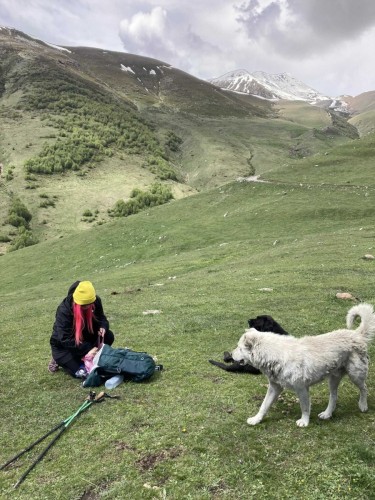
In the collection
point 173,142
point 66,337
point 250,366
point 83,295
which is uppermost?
point 173,142

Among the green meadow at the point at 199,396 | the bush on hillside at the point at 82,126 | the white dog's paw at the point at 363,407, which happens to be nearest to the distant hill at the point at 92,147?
the bush on hillside at the point at 82,126

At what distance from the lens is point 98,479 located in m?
7.66

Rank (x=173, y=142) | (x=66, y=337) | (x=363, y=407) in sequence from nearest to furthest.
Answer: (x=363, y=407)
(x=66, y=337)
(x=173, y=142)

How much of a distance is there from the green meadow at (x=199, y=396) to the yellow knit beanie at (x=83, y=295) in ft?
8.72

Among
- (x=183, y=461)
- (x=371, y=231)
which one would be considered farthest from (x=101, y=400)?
(x=371, y=231)

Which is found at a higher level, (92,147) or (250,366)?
(92,147)

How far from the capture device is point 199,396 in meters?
10.8

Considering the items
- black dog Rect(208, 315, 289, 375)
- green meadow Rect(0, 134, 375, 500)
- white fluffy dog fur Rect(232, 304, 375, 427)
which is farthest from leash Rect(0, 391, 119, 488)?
white fluffy dog fur Rect(232, 304, 375, 427)

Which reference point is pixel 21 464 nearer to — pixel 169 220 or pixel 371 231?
pixel 371 231

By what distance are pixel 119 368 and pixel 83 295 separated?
2.54 m

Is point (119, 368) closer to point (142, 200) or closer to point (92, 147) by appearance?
point (142, 200)

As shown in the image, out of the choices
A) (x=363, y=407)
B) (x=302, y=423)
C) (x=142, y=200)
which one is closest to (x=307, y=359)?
(x=302, y=423)

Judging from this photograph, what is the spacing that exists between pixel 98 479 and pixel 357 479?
4.93 metres

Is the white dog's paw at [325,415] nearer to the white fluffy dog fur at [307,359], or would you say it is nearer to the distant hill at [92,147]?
the white fluffy dog fur at [307,359]
